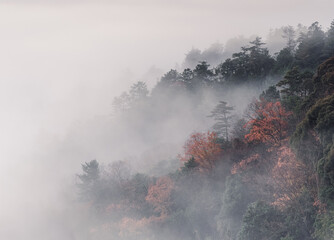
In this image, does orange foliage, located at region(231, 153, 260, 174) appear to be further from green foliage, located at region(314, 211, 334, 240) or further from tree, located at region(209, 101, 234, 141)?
green foliage, located at region(314, 211, 334, 240)

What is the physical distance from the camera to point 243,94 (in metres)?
71.9

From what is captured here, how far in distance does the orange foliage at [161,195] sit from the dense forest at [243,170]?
0.14 metres

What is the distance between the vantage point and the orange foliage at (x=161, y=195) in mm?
54406

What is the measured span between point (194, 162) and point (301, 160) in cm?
2127

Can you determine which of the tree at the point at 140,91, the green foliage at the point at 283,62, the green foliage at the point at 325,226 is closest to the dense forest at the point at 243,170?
the green foliage at the point at 325,226

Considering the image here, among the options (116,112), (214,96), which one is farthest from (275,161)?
(116,112)

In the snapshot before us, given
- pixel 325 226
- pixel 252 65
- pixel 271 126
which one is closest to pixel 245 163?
pixel 271 126

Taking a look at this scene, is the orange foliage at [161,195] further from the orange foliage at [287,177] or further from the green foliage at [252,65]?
the green foliage at [252,65]

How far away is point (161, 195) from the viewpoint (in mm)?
55406

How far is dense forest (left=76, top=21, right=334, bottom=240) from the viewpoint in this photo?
1225 inches

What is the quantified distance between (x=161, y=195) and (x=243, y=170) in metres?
16.5

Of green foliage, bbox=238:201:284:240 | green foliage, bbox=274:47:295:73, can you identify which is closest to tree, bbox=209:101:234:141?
green foliage, bbox=274:47:295:73

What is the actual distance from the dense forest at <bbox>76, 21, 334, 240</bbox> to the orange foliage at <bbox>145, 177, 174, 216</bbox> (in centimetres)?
14

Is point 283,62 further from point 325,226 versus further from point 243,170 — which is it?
point 325,226
